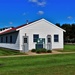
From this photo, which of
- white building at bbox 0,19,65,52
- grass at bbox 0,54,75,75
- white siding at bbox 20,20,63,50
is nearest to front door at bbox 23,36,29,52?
white building at bbox 0,19,65,52

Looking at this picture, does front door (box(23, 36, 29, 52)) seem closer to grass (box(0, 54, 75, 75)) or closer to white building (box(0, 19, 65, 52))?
white building (box(0, 19, 65, 52))

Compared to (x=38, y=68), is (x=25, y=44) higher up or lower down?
higher up

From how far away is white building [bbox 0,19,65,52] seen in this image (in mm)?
31891

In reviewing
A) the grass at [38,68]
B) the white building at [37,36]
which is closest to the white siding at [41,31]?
the white building at [37,36]

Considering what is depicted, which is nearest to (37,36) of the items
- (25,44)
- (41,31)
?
(41,31)

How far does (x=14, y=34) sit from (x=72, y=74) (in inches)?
955

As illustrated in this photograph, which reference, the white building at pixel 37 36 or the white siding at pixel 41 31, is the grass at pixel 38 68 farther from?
the white siding at pixel 41 31

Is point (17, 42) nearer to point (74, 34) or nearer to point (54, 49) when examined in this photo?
point (54, 49)

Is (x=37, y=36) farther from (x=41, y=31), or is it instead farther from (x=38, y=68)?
(x=38, y=68)

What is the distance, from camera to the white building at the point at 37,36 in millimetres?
31891

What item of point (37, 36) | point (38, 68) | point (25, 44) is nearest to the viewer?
point (38, 68)

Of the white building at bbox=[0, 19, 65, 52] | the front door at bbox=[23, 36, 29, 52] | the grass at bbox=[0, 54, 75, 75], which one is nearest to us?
the grass at bbox=[0, 54, 75, 75]

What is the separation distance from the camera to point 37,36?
32.9 metres

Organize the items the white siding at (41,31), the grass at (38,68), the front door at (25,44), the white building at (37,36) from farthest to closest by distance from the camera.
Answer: the white siding at (41,31) < the white building at (37,36) < the front door at (25,44) < the grass at (38,68)
